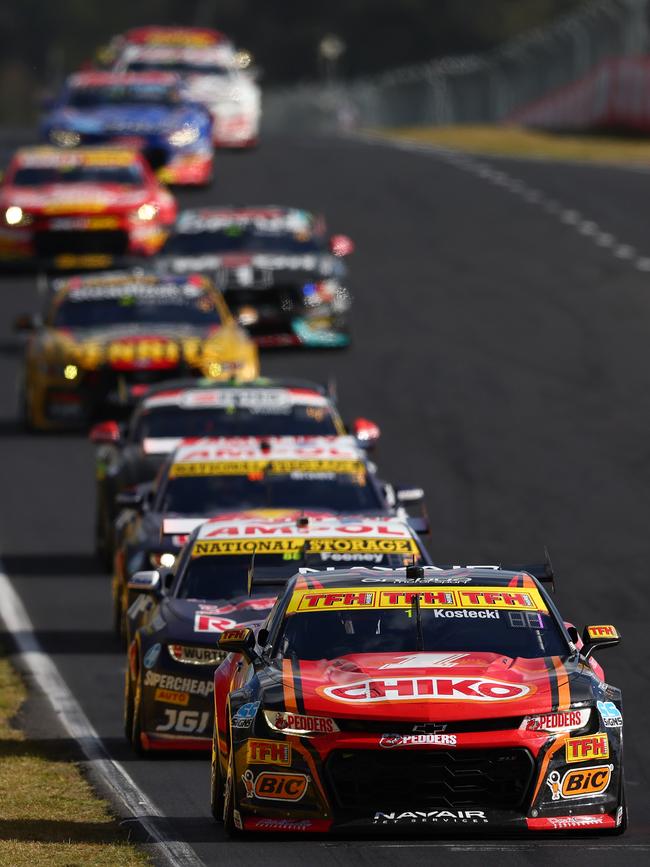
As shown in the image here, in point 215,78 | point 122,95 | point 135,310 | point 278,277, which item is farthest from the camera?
point 215,78

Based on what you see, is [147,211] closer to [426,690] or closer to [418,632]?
[418,632]

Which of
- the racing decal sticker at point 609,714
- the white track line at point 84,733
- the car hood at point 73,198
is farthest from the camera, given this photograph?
the car hood at point 73,198

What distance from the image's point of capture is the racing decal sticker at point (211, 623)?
13.2 metres

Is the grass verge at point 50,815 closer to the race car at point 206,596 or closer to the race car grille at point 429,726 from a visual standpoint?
the race car at point 206,596

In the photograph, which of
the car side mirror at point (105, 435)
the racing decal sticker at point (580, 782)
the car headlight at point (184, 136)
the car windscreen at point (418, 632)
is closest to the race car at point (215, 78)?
the car headlight at point (184, 136)

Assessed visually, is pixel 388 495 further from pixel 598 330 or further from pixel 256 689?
pixel 598 330

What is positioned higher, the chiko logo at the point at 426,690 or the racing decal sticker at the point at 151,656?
the chiko logo at the point at 426,690

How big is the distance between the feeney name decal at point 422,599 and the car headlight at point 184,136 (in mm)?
27587

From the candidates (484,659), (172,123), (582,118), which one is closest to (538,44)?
(582,118)

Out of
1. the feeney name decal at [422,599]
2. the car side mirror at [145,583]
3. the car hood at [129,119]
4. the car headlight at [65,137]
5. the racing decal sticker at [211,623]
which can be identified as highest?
the car hood at [129,119]

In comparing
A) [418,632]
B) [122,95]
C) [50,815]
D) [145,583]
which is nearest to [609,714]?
[418,632]

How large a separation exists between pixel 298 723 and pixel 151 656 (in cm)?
324

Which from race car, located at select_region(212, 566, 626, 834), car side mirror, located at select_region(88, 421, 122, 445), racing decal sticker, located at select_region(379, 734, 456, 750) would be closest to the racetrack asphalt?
race car, located at select_region(212, 566, 626, 834)

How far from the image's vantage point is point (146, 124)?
125ft
